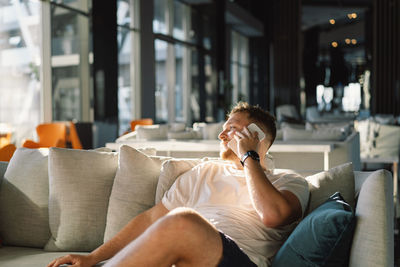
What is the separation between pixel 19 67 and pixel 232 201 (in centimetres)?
593

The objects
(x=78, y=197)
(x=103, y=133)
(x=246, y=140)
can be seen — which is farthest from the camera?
(x=103, y=133)

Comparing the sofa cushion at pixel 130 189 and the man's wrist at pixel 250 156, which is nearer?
the man's wrist at pixel 250 156

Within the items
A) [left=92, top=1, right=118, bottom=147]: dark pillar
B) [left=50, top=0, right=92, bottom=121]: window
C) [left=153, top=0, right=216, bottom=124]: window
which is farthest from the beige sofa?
[left=153, top=0, right=216, bottom=124]: window

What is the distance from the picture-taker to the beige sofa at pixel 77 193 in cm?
221

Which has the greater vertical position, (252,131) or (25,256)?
(252,131)

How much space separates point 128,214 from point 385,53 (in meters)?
12.3

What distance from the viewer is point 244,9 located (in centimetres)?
1599

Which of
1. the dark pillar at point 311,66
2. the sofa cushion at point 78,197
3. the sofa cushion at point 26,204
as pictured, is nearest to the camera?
the sofa cushion at point 78,197

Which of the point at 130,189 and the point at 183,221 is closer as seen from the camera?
the point at 183,221

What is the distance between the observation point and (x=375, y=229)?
5.39 ft

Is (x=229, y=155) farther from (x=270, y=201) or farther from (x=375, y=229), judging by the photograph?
(x=375, y=229)

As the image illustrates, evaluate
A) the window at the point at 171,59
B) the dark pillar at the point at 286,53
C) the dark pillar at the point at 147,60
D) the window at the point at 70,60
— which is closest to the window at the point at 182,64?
the window at the point at 171,59

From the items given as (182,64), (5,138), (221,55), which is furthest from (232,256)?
(221,55)

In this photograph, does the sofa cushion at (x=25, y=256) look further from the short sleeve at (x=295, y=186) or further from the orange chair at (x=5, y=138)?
the orange chair at (x=5, y=138)
